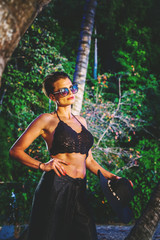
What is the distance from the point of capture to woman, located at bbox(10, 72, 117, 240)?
2043mm

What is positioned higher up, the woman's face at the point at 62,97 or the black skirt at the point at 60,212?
the woman's face at the point at 62,97

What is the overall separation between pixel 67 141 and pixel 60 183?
390 millimetres

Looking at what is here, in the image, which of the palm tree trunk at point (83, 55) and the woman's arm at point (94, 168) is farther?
the palm tree trunk at point (83, 55)

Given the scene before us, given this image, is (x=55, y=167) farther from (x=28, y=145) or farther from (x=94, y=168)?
(x=94, y=168)

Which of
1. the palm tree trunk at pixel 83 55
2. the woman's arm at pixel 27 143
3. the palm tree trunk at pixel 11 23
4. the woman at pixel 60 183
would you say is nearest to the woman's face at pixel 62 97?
the woman at pixel 60 183

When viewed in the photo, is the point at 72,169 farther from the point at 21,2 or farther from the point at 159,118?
the point at 159,118

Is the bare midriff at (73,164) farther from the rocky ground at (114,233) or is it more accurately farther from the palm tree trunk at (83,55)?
the rocky ground at (114,233)

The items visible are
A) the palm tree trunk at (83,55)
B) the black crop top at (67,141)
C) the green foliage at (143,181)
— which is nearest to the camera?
the black crop top at (67,141)

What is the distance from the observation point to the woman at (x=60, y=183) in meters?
2.04

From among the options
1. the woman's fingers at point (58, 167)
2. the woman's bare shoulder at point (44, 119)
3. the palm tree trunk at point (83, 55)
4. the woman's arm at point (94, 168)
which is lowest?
the woman's arm at point (94, 168)

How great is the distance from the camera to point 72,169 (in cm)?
222

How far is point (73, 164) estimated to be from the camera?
7.33 feet

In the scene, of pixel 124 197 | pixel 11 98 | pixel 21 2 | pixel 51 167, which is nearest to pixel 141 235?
pixel 124 197

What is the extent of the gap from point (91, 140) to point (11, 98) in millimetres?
5712
